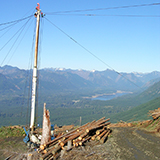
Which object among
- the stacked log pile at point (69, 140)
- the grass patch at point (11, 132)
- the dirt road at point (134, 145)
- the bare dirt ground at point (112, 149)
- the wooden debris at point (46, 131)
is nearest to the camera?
the stacked log pile at point (69, 140)

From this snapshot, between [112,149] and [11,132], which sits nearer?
[112,149]

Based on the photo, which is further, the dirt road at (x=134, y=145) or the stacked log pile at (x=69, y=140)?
the dirt road at (x=134, y=145)

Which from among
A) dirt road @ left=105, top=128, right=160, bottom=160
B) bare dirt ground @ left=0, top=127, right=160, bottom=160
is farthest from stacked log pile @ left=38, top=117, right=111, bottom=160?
dirt road @ left=105, top=128, right=160, bottom=160

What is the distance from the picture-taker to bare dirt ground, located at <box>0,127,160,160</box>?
1084 centimetres

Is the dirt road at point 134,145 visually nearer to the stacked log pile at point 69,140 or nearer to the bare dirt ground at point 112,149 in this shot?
the bare dirt ground at point 112,149

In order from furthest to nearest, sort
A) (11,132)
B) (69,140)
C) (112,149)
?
(11,132) → (112,149) → (69,140)

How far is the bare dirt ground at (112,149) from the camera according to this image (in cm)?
1084

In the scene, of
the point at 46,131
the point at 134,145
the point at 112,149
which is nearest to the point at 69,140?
the point at 46,131

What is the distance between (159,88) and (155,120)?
191m

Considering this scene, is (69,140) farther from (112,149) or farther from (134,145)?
(134,145)

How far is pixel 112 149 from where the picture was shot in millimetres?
11977

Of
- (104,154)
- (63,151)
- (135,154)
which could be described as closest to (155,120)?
(135,154)

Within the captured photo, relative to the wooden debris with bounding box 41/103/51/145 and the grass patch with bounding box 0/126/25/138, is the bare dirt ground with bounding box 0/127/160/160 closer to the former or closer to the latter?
the grass patch with bounding box 0/126/25/138

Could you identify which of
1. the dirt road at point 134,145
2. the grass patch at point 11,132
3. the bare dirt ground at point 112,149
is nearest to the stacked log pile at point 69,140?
the bare dirt ground at point 112,149
